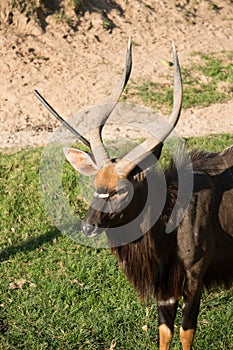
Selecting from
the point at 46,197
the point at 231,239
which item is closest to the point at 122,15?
the point at 46,197

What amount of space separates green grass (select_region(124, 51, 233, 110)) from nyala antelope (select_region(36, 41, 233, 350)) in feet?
16.2

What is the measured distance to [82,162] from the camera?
5.27 m

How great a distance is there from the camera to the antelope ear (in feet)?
17.0

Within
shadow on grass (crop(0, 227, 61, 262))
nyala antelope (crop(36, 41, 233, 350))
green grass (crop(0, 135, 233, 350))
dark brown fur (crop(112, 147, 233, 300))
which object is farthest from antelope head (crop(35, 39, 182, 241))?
shadow on grass (crop(0, 227, 61, 262))

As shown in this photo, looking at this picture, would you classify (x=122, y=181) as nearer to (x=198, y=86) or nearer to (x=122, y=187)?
(x=122, y=187)

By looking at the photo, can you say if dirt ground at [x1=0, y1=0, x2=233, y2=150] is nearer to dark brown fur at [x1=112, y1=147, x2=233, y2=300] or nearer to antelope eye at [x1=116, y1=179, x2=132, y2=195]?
dark brown fur at [x1=112, y1=147, x2=233, y2=300]

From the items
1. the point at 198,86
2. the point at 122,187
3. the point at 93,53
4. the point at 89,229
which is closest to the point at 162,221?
the point at 122,187

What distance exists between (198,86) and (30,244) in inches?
188

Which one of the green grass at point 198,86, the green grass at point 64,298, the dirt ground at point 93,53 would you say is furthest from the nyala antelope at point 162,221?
the green grass at point 198,86

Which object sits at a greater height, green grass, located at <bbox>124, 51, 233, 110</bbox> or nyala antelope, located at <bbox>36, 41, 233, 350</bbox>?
nyala antelope, located at <bbox>36, 41, 233, 350</bbox>

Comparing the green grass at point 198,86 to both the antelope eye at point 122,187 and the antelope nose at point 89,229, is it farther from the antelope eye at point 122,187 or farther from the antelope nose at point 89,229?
the antelope nose at point 89,229

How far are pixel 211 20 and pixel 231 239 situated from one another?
317 inches

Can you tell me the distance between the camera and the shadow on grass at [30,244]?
7195 mm

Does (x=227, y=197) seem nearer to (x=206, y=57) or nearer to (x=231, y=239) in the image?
(x=231, y=239)
